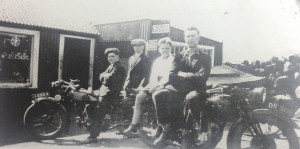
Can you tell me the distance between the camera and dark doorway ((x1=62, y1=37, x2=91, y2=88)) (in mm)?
8680

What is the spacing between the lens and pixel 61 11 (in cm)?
851

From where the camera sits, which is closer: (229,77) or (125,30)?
(229,77)

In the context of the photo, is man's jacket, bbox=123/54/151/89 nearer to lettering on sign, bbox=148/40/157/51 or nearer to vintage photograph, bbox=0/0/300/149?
vintage photograph, bbox=0/0/300/149

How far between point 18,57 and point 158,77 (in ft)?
13.6

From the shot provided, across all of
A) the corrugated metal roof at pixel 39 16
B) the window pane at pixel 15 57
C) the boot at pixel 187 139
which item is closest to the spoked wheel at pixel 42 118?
the boot at pixel 187 139

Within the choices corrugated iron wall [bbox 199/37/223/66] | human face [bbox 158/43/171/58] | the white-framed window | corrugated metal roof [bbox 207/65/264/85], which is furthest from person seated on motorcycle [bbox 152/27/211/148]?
corrugated iron wall [bbox 199/37/223/66]

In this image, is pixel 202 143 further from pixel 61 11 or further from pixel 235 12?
pixel 61 11

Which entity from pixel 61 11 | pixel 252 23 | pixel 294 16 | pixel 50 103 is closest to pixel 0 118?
pixel 50 103

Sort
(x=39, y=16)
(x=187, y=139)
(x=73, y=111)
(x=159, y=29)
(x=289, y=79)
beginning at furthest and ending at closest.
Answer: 1. (x=159, y=29)
2. (x=39, y=16)
3. (x=289, y=79)
4. (x=73, y=111)
5. (x=187, y=139)

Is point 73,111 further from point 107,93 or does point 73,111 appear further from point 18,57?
point 18,57

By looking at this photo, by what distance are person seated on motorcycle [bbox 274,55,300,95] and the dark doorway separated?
517cm

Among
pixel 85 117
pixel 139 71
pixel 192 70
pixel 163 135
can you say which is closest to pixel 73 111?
pixel 85 117

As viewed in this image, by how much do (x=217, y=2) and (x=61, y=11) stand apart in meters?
4.51

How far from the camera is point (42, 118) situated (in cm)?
513
